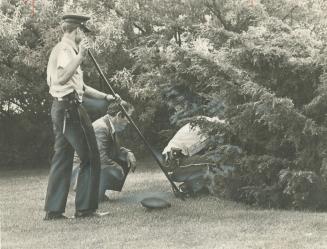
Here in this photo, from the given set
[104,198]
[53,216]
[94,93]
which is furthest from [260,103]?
[104,198]

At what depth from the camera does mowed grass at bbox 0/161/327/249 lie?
5.66 m

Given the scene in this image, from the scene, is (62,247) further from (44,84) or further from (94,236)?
(44,84)

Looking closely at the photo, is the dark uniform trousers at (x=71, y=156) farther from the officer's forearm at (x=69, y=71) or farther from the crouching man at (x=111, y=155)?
the crouching man at (x=111, y=155)

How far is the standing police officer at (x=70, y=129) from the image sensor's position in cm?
710

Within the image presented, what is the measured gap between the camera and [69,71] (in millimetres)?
6918

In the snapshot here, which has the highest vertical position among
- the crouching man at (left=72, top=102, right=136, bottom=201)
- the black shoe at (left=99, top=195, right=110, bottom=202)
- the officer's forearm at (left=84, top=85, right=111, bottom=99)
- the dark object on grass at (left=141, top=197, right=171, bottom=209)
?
the officer's forearm at (left=84, top=85, right=111, bottom=99)

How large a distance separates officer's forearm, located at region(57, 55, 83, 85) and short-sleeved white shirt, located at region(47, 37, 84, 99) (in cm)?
7

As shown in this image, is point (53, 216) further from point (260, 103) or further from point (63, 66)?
point (260, 103)

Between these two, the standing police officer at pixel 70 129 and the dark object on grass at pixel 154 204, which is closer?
the standing police officer at pixel 70 129

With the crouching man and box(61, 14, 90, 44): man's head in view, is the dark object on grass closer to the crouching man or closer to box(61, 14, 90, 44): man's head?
the crouching man

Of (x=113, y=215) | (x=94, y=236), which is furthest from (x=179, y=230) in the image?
(x=113, y=215)

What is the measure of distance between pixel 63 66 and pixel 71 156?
1068 mm

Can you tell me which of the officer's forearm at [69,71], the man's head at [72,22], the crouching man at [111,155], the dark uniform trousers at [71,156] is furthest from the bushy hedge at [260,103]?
the officer's forearm at [69,71]

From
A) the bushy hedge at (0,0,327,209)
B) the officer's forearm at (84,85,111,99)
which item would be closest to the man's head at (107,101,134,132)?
the bushy hedge at (0,0,327,209)
